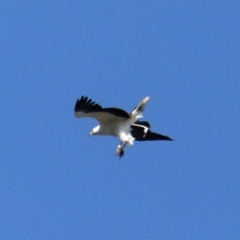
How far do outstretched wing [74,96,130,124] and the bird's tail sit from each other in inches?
7.7

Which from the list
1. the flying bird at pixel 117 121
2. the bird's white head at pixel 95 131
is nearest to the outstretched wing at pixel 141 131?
the flying bird at pixel 117 121

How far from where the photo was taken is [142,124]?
145 feet

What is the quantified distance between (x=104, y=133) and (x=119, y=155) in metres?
→ 1.12

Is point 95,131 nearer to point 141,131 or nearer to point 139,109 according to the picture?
point 141,131

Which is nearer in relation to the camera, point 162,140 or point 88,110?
point 88,110

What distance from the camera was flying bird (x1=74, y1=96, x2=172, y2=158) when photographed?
139 feet

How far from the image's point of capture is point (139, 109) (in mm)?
42469

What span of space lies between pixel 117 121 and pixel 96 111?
940 millimetres

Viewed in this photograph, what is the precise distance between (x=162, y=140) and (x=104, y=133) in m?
2.25

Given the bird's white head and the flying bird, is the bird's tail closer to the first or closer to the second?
the flying bird

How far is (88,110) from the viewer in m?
42.4

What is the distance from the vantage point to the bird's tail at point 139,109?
42169 millimetres

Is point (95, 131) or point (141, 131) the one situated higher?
point (141, 131)

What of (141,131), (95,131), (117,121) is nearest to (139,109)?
(117,121)
